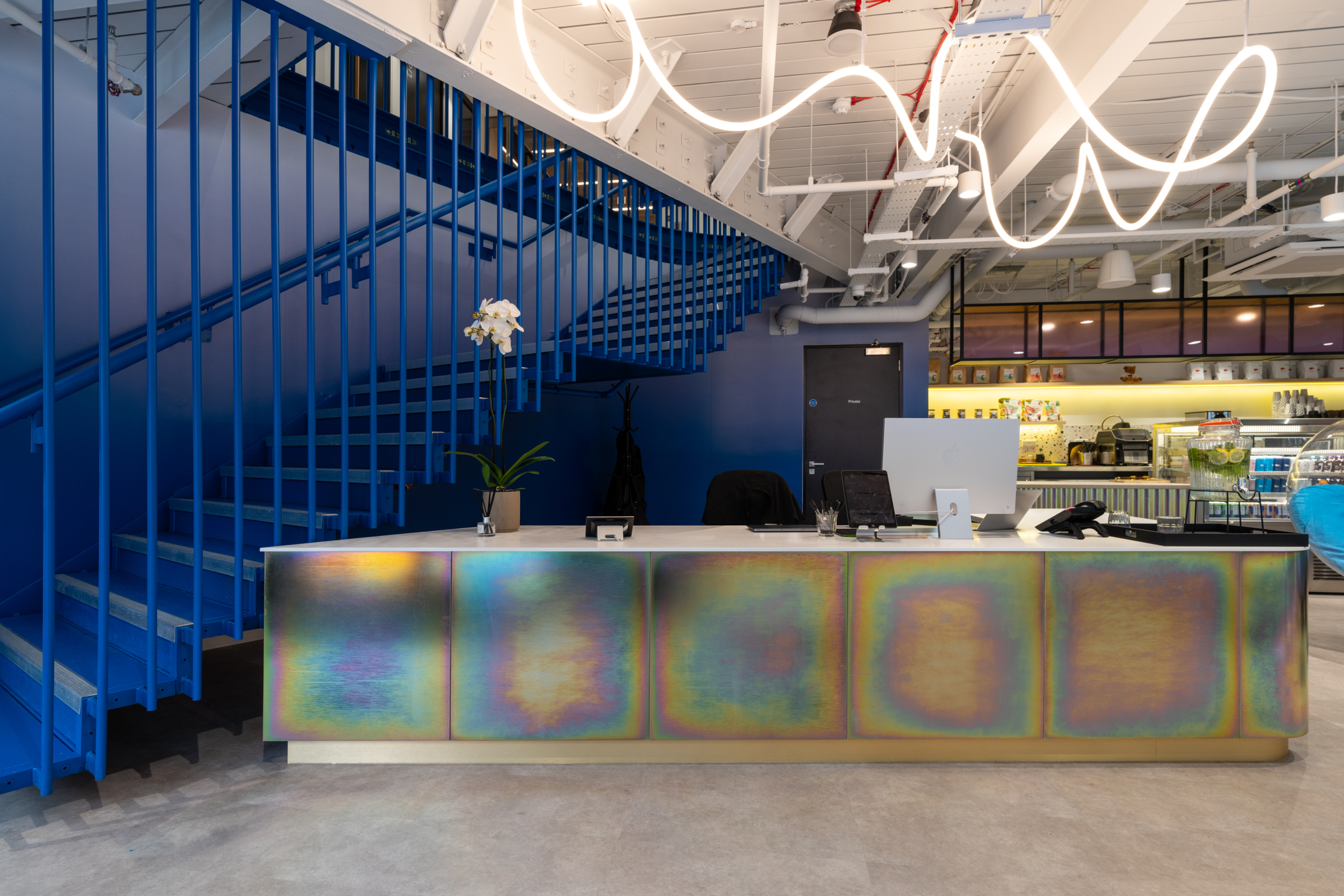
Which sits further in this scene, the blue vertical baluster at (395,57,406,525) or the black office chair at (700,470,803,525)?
the black office chair at (700,470,803,525)

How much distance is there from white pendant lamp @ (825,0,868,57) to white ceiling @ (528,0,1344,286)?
0.97 feet

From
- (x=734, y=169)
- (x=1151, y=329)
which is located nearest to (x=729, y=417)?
(x=734, y=169)

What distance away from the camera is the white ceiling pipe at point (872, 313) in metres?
7.30

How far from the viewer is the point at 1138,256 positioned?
7.08 metres

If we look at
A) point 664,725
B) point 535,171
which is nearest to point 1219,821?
point 664,725

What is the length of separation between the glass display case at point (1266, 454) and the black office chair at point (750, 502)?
440 centimetres

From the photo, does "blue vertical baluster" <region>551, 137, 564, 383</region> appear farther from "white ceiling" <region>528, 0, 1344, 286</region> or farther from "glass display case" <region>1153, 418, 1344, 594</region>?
"glass display case" <region>1153, 418, 1344, 594</region>

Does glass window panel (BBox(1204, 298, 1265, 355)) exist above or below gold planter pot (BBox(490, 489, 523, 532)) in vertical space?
above

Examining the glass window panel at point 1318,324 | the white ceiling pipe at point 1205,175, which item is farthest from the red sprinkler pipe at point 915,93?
the glass window panel at point 1318,324

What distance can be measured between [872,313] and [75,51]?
6.55 meters

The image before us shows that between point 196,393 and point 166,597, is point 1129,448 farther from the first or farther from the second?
point 166,597

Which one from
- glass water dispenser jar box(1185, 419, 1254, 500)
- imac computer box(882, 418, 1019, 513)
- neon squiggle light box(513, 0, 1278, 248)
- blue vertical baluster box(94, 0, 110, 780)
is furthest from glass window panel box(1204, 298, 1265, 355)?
blue vertical baluster box(94, 0, 110, 780)

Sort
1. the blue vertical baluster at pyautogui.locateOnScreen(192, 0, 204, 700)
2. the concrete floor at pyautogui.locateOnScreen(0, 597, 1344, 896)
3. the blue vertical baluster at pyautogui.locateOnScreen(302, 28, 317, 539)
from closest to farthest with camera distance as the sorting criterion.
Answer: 1. the concrete floor at pyautogui.locateOnScreen(0, 597, 1344, 896)
2. the blue vertical baluster at pyautogui.locateOnScreen(192, 0, 204, 700)
3. the blue vertical baluster at pyautogui.locateOnScreen(302, 28, 317, 539)

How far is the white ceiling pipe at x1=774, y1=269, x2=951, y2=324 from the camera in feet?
24.0
